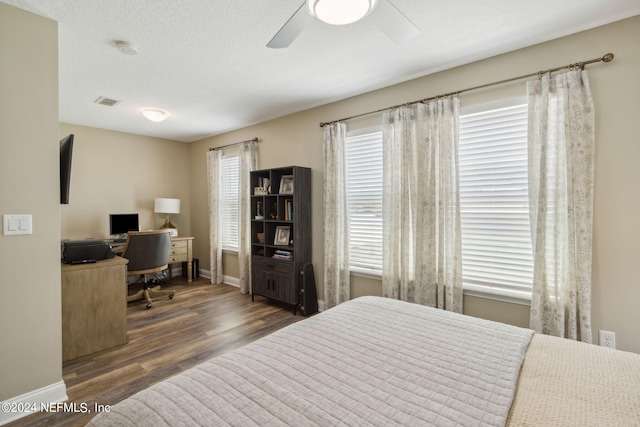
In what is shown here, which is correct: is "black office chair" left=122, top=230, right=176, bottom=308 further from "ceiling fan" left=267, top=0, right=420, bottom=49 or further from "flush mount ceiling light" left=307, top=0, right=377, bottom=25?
"flush mount ceiling light" left=307, top=0, right=377, bottom=25

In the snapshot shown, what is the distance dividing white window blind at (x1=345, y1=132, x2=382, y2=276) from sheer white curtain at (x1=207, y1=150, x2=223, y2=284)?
264 centimetres

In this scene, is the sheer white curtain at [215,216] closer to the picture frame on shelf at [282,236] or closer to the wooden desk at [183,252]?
the wooden desk at [183,252]

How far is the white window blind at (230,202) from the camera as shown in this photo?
4824 millimetres

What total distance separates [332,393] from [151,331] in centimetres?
288

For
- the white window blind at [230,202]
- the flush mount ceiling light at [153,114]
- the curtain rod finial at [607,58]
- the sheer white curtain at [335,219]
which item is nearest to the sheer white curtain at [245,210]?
the white window blind at [230,202]

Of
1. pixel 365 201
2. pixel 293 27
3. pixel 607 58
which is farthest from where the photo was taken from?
pixel 365 201

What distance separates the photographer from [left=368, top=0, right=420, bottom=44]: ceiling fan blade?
1.50 metres

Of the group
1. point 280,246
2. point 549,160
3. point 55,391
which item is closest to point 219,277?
point 280,246

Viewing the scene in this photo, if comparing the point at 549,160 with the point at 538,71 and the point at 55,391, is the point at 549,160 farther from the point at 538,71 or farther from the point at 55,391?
the point at 55,391

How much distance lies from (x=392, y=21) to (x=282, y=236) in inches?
A: 111

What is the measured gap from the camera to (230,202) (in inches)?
193

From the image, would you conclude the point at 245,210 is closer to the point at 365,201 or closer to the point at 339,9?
the point at 365,201

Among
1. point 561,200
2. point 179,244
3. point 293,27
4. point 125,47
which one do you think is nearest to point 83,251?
point 125,47

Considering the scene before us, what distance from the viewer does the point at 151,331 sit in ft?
10.1
